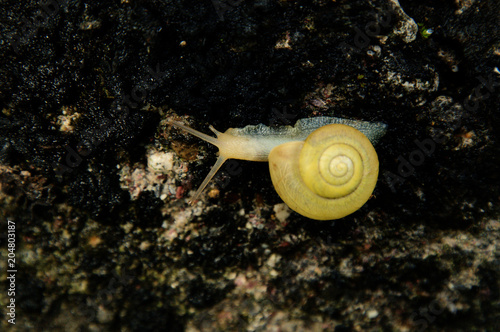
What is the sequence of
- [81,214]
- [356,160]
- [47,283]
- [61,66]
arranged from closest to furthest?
[356,160]
[61,66]
[81,214]
[47,283]

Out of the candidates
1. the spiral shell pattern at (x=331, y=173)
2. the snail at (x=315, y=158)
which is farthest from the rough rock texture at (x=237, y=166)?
the spiral shell pattern at (x=331, y=173)

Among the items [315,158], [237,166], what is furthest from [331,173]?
[237,166]

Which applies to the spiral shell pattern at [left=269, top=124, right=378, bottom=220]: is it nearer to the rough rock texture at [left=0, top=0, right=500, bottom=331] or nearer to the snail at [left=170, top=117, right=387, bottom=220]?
the snail at [left=170, top=117, right=387, bottom=220]

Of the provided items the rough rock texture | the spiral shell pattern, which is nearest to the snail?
the spiral shell pattern

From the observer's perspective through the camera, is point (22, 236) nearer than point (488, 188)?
No

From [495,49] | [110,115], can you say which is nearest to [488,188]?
[495,49]

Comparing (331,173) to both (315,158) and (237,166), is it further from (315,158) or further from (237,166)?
(237,166)

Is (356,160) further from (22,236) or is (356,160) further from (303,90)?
(22,236)
